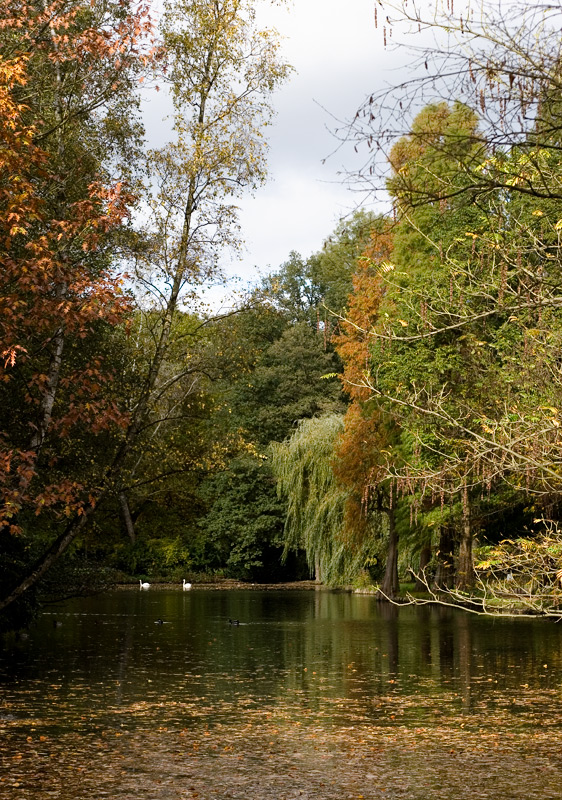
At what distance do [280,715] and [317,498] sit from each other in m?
31.5

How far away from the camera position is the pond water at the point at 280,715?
8.05 m

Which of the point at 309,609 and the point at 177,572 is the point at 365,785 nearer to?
the point at 309,609

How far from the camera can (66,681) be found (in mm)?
14469

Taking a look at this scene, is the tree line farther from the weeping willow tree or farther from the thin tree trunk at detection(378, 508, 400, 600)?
the weeping willow tree

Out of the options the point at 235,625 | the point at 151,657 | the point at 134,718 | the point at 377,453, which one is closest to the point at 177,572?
the point at 377,453

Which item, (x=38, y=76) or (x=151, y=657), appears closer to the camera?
(x=38, y=76)

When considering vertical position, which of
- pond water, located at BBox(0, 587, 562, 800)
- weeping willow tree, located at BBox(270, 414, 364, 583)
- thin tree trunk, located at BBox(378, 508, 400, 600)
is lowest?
pond water, located at BBox(0, 587, 562, 800)

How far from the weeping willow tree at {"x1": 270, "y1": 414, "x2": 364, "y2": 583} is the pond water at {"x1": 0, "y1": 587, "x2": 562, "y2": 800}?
17.2 m

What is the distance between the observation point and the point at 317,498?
1693 inches

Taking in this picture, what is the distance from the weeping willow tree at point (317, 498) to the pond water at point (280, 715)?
17.2 metres

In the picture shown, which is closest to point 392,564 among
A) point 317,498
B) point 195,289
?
point 317,498

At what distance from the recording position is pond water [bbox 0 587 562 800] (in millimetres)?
8047

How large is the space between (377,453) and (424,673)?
63.4 feet

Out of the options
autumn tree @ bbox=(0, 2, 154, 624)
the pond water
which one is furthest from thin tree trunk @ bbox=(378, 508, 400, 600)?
autumn tree @ bbox=(0, 2, 154, 624)
